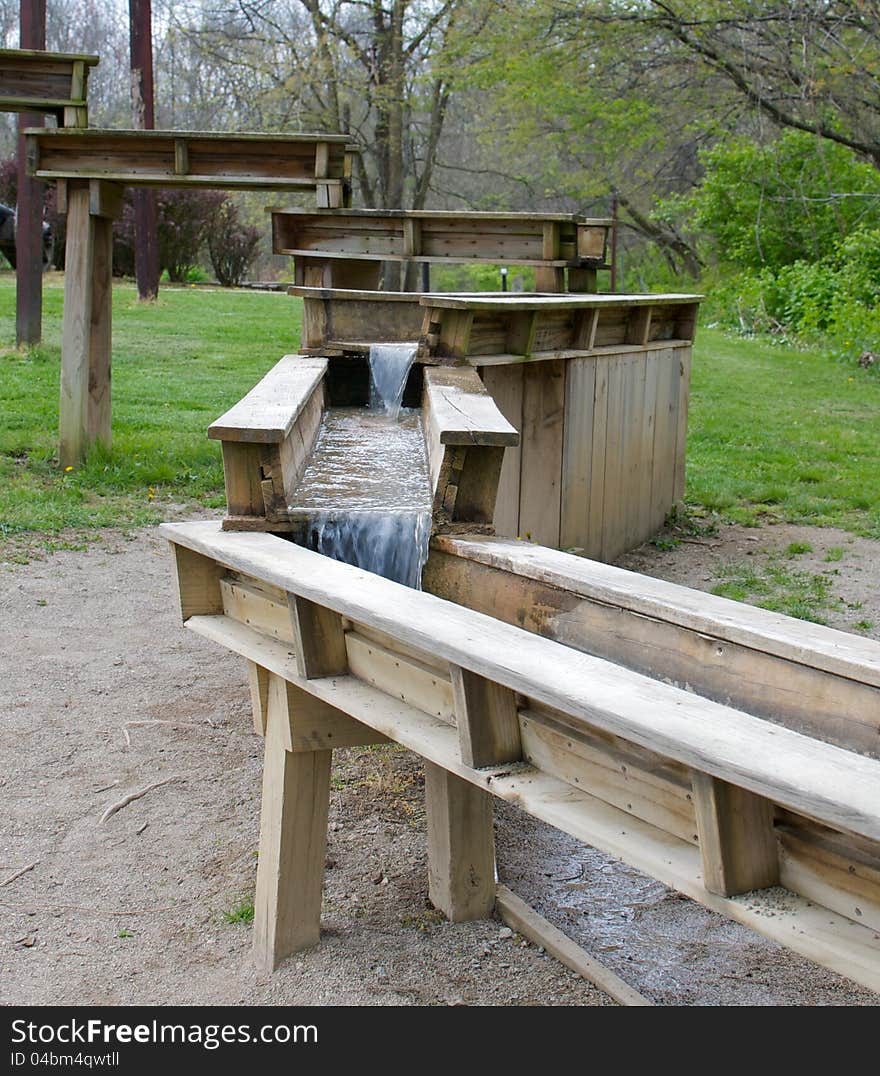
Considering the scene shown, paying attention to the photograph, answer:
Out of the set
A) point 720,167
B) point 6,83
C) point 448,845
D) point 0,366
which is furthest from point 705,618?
point 720,167

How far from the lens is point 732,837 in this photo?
2.07m

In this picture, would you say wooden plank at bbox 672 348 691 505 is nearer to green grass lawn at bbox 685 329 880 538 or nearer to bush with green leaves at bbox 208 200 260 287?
green grass lawn at bbox 685 329 880 538

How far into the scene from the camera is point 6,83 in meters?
8.54

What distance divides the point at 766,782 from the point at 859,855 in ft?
0.94

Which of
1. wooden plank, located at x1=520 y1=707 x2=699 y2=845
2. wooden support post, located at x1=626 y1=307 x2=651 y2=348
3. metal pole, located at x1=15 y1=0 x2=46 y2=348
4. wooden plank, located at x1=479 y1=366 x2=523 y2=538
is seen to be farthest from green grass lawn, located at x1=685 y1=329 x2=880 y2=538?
metal pole, located at x1=15 y1=0 x2=46 y2=348

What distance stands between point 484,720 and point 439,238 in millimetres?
6211

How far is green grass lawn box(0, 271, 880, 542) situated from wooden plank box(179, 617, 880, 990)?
5.19 metres

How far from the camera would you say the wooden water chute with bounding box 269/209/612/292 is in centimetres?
818

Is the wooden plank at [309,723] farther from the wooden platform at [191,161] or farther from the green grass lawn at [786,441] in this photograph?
the wooden platform at [191,161]

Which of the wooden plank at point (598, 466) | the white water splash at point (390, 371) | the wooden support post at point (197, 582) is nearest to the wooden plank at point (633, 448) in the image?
the wooden plank at point (598, 466)

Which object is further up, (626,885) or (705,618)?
A: (705,618)

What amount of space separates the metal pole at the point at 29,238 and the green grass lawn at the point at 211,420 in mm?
338

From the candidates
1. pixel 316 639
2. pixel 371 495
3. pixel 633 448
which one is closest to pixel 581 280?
pixel 633 448

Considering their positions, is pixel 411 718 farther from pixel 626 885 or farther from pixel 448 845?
pixel 626 885
